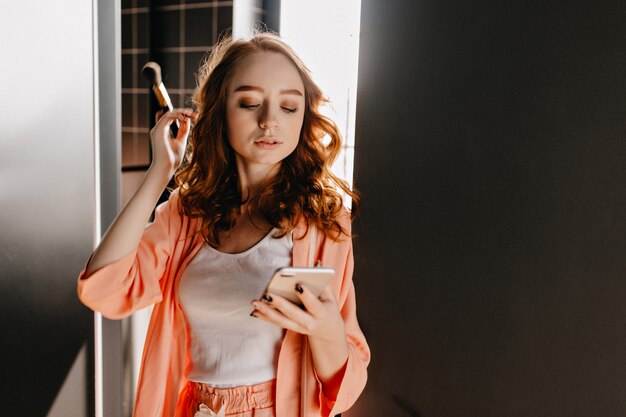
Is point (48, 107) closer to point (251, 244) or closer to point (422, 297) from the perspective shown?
point (251, 244)

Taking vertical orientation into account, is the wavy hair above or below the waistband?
above

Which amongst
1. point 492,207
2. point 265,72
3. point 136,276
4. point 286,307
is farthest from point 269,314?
point 492,207

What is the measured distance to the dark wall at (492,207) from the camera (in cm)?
111

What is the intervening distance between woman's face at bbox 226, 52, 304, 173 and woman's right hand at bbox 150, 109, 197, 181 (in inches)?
3.5

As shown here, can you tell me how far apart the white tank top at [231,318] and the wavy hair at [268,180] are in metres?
0.06

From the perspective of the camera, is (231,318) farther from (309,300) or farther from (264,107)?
(264,107)

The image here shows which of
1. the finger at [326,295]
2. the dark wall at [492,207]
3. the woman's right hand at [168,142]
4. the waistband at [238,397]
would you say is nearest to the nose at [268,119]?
the woman's right hand at [168,142]

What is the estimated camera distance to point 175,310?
0.95 meters

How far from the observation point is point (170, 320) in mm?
933

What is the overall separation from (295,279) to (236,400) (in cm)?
28

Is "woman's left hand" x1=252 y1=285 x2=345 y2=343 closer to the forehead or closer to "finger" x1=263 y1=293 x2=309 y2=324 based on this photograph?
"finger" x1=263 y1=293 x2=309 y2=324

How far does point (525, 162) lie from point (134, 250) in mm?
825

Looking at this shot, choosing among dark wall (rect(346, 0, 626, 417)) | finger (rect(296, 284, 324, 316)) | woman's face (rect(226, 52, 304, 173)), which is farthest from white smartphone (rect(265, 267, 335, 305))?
dark wall (rect(346, 0, 626, 417))

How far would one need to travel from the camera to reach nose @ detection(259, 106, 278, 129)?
2.87ft
